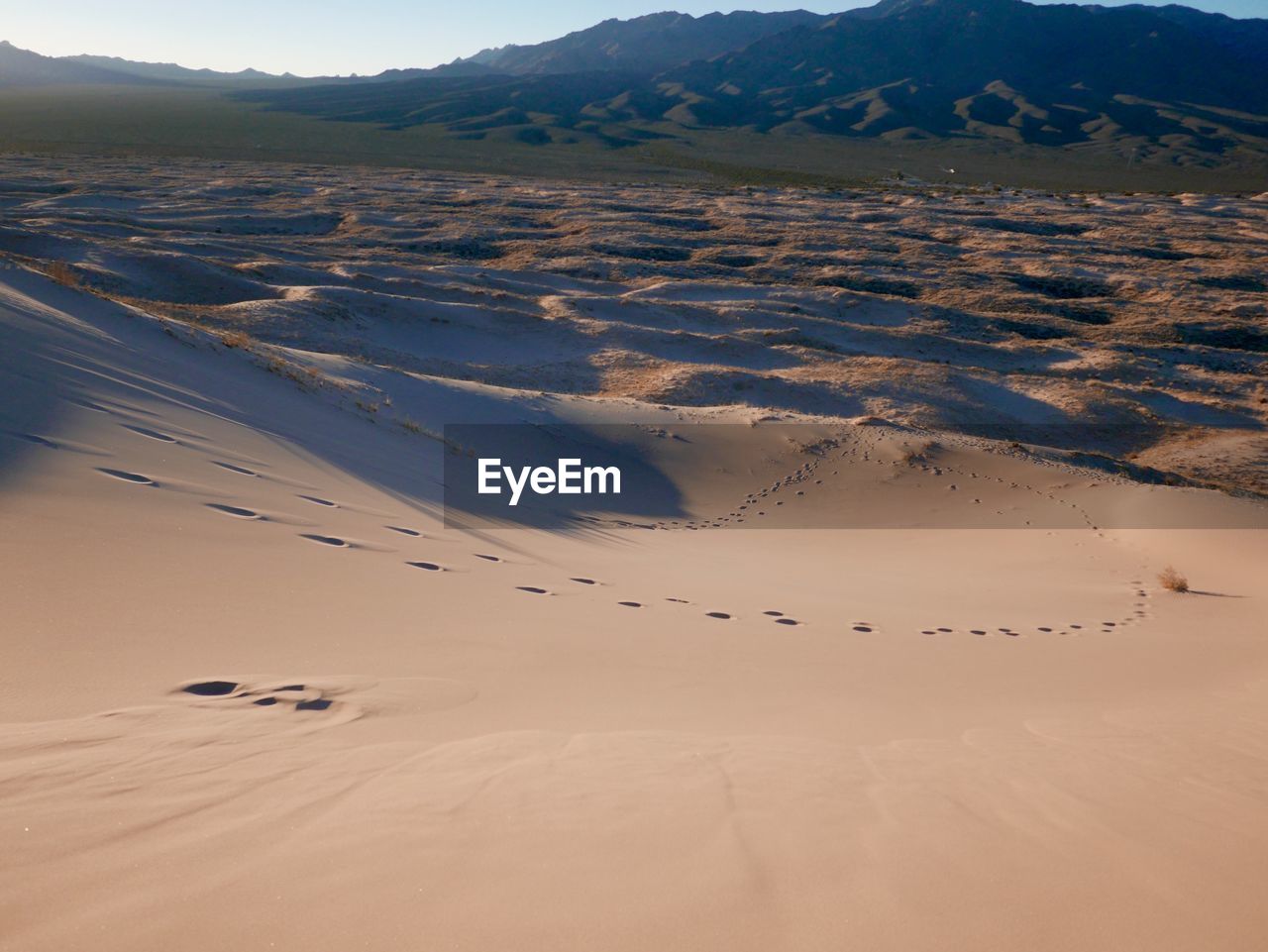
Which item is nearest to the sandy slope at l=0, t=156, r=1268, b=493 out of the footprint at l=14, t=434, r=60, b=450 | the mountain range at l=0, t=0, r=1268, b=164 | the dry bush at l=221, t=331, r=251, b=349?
the dry bush at l=221, t=331, r=251, b=349

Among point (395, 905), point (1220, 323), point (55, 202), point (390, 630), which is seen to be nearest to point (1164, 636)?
point (390, 630)

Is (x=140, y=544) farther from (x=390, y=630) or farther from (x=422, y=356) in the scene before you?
(x=422, y=356)

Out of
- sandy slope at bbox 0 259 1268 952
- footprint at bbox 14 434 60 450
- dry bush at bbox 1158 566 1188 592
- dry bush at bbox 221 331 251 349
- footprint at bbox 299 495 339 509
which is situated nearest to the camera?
sandy slope at bbox 0 259 1268 952

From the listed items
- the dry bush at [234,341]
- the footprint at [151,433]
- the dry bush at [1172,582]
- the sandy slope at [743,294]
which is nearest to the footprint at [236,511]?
the footprint at [151,433]

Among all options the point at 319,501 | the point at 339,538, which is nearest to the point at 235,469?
the point at 319,501

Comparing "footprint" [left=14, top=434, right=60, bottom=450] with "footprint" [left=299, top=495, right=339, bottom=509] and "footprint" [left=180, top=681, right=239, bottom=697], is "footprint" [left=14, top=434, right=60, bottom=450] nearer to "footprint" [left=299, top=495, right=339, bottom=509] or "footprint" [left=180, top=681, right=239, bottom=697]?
"footprint" [left=299, top=495, right=339, bottom=509]

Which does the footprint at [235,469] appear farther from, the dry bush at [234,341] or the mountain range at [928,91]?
the mountain range at [928,91]
